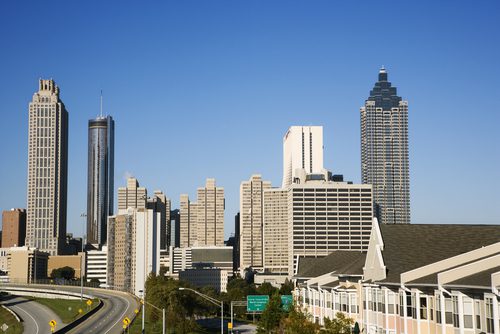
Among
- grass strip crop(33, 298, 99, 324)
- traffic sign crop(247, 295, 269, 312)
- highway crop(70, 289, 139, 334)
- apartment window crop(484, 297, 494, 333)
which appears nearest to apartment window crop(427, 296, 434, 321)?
apartment window crop(484, 297, 494, 333)

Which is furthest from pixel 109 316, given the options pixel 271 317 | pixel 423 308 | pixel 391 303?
pixel 423 308

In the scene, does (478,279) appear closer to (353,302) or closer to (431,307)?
(431,307)

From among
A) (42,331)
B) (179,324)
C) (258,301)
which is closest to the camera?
(258,301)

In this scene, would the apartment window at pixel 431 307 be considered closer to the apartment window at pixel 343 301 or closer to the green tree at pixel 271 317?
the apartment window at pixel 343 301

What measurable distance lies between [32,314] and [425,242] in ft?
386

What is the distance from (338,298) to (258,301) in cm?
2925

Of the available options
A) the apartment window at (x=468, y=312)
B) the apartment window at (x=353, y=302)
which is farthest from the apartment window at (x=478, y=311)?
the apartment window at (x=353, y=302)

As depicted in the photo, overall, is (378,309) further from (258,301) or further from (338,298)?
(258,301)

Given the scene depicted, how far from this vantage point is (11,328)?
428 feet

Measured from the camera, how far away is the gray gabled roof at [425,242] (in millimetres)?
50031

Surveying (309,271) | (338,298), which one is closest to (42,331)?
(309,271)

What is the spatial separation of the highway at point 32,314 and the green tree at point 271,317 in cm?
4146

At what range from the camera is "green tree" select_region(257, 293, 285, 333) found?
91750 millimetres

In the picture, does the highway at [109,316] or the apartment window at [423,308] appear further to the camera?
the highway at [109,316]
